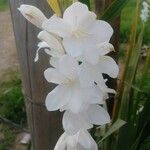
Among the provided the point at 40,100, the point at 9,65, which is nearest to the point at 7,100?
the point at 9,65

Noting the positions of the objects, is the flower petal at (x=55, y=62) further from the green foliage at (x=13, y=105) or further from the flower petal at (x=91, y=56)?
the green foliage at (x=13, y=105)

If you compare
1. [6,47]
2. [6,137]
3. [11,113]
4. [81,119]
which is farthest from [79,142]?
[6,47]

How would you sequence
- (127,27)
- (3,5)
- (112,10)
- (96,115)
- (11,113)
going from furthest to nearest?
(3,5) < (127,27) < (11,113) < (112,10) < (96,115)

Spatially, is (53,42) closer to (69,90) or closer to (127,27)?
(69,90)

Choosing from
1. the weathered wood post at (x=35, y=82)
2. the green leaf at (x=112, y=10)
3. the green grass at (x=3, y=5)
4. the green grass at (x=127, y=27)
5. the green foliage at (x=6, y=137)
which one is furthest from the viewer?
the green grass at (x=3, y=5)

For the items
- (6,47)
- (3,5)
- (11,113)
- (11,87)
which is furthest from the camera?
(3,5)

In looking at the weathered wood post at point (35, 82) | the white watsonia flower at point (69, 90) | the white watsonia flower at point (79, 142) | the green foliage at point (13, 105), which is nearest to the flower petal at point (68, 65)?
the white watsonia flower at point (69, 90)

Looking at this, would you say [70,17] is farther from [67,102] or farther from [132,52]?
[132,52]
